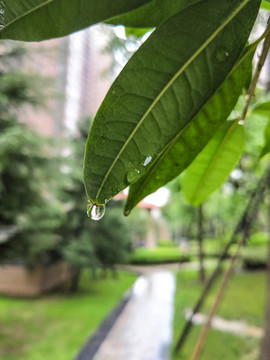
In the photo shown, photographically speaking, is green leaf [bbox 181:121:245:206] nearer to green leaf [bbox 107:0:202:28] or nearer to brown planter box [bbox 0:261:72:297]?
green leaf [bbox 107:0:202:28]

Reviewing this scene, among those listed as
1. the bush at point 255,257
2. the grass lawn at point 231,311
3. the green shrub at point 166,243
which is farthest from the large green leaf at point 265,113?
the green shrub at point 166,243

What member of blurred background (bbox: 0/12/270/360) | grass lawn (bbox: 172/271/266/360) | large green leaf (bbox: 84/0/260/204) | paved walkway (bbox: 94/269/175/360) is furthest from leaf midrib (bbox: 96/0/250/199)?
paved walkway (bbox: 94/269/175/360)

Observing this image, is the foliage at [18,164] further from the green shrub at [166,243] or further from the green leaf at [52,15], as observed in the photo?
the green shrub at [166,243]

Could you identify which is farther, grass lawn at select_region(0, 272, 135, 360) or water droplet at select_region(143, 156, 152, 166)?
grass lawn at select_region(0, 272, 135, 360)

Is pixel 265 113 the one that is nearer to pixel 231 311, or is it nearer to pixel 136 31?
pixel 136 31

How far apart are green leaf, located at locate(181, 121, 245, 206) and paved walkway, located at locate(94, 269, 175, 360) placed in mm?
4248

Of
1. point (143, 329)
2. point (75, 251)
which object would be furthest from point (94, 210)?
point (75, 251)

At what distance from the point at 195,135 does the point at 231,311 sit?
19.5ft

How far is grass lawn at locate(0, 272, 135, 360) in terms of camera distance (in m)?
4.43

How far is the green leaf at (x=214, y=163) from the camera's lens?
0.39m

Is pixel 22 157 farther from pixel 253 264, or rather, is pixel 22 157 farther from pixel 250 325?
pixel 253 264

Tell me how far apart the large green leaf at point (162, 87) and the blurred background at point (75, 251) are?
62.6 inches

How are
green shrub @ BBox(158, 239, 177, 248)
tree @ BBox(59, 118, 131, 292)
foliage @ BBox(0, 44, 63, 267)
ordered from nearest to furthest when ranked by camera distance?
foliage @ BBox(0, 44, 63, 267)
tree @ BBox(59, 118, 131, 292)
green shrub @ BBox(158, 239, 177, 248)

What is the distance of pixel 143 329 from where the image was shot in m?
5.33
